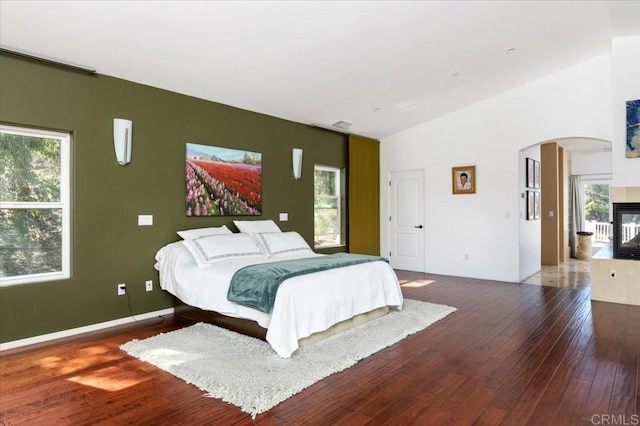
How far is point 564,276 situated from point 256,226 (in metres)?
5.41

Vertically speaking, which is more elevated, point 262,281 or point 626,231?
point 626,231

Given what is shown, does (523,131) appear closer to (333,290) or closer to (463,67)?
(463,67)

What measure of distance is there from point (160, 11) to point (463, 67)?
358 centimetres

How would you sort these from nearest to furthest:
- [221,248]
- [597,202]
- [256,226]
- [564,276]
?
[221,248] → [256,226] → [564,276] → [597,202]

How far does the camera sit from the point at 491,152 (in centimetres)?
632

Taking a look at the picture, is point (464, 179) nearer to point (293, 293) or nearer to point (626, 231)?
point (626, 231)

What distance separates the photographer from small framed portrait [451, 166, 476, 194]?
6.48m

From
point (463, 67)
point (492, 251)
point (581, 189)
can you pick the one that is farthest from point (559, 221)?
point (463, 67)

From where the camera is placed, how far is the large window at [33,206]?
3.40m

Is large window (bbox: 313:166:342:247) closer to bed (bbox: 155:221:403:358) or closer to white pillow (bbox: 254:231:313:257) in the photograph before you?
white pillow (bbox: 254:231:313:257)

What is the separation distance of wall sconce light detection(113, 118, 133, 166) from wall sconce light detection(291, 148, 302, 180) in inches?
97.4

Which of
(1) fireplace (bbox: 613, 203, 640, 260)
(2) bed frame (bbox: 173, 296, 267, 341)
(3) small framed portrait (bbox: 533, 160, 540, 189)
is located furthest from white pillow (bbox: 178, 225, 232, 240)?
(3) small framed portrait (bbox: 533, 160, 540, 189)

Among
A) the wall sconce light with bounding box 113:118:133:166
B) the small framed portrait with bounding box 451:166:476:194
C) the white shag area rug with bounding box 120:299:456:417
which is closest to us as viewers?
the white shag area rug with bounding box 120:299:456:417

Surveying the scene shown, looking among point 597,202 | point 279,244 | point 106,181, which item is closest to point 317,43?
point 279,244
